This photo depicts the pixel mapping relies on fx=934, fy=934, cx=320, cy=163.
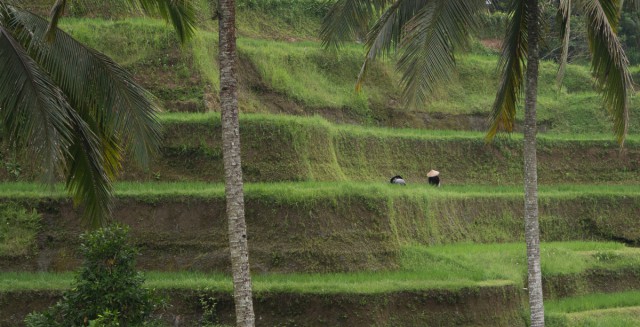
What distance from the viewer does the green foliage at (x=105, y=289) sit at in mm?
11242

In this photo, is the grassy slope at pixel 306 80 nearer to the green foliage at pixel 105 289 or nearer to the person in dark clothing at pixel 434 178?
the person in dark clothing at pixel 434 178

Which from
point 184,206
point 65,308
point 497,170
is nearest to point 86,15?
point 184,206

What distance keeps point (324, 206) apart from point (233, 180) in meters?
6.73

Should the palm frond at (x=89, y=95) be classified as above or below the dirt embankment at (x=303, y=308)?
above

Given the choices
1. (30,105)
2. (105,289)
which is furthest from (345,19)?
(105,289)

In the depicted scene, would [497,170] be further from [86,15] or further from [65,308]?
[65,308]

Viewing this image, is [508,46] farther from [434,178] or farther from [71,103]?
[434,178]

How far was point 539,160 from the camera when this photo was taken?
27.0m

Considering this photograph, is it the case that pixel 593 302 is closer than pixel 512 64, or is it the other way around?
pixel 512 64

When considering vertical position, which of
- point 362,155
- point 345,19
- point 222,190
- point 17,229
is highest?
point 345,19

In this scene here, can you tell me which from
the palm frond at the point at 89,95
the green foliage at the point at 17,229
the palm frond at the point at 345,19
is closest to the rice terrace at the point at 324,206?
the green foliage at the point at 17,229

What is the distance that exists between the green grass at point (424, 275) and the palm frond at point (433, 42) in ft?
15.4

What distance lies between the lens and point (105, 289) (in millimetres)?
11227

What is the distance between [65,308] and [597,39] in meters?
7.96
